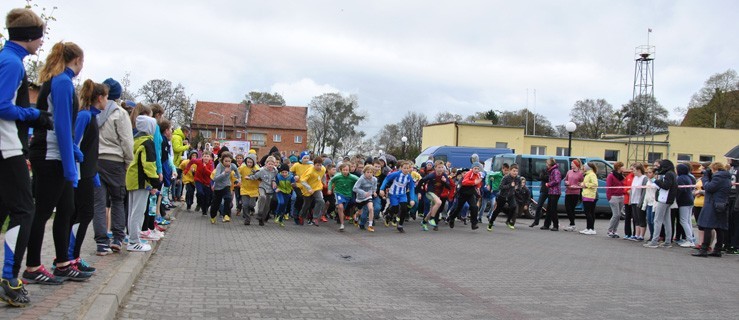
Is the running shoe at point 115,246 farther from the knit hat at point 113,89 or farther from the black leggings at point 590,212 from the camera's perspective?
the black leggings at point 590,212

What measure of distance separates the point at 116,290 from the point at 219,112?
85415mm

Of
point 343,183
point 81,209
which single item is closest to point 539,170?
point 343,183

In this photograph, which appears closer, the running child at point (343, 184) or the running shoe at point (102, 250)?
the running shoe at point (102, 250)

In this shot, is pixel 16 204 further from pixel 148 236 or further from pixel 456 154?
pixel 456 154

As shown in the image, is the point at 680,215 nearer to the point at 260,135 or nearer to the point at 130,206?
the point at 130,206

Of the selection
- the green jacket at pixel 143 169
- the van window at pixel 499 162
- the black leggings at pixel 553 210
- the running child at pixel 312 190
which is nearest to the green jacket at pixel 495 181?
the black leggings at pixel 553 210

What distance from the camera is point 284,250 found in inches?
389

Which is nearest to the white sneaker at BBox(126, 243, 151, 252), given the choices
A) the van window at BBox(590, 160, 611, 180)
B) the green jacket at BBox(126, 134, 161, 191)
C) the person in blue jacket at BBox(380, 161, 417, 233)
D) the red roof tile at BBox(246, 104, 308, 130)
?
the green jacket at BBox(126, 134, 161, 191)

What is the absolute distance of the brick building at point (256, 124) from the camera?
285ft

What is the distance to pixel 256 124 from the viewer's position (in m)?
88.4

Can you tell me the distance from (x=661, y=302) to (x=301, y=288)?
419cm

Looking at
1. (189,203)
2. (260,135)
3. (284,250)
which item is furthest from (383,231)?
(260,135)

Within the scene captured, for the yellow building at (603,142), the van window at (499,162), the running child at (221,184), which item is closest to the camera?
the running child at (221,184)

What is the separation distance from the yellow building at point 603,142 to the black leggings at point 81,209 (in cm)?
4227
